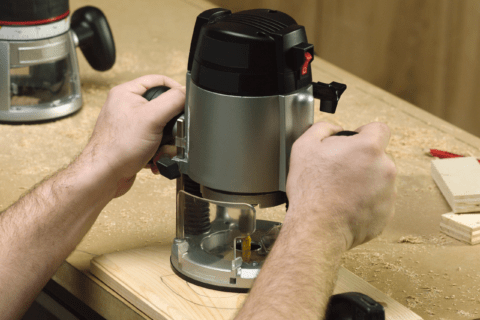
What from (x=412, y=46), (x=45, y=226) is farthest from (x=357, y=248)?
(x=412, y=46)

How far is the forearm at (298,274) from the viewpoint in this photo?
647 mm

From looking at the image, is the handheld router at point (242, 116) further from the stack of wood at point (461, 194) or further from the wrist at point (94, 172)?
the stack of wood at point (461, 194)

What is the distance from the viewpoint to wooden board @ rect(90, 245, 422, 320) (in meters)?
0.75

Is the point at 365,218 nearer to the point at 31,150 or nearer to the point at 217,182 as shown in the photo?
the point at 217,182

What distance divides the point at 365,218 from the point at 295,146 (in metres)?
0.11

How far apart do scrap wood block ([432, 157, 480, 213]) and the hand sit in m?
0.49

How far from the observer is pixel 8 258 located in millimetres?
822

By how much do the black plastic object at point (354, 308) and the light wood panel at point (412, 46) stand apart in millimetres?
1620

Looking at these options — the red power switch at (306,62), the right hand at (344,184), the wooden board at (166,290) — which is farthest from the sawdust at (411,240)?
the red power switch at (306,62)

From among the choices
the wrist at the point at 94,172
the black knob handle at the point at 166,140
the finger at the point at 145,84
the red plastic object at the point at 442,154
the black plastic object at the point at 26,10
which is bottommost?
the red plastic object at the point at 442,154

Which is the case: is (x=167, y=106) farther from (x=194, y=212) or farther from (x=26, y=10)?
(x=26, y=10)

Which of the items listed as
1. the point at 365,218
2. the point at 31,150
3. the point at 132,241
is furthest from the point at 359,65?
the point at 365,218

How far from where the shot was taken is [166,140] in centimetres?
85

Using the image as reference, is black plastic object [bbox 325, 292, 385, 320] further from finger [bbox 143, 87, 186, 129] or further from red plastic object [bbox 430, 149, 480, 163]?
red plastic object [bbox 430, 149, 480, 163]
